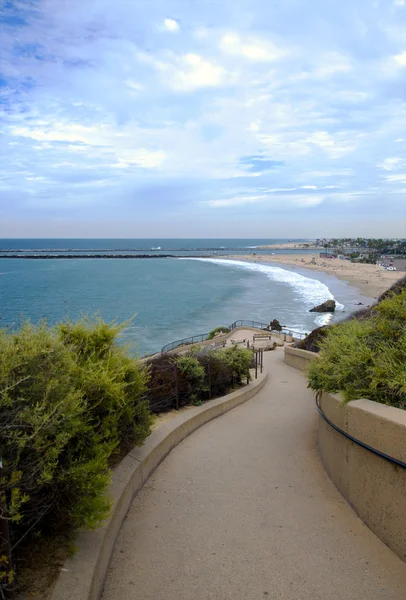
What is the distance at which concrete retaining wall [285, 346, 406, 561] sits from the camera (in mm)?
3719

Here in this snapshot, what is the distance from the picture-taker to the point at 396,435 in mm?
3734

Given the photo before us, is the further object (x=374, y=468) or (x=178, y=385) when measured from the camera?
(x=178, y=385)

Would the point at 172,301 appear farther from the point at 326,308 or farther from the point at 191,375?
the point at 191,375

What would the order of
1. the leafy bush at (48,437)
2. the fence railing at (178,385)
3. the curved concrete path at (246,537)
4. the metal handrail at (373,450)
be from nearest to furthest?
the leafy bush at (48,437) < the curved concrete path at (246,537) < the metal handrail at (373,450) < the fence railing at (178,385)

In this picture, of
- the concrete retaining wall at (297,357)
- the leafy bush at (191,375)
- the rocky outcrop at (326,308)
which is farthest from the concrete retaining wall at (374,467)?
the rocky outcrop at (326,308)

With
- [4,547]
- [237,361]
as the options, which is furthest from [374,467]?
[237,361]

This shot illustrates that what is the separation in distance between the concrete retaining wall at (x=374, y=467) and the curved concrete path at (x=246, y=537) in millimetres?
151

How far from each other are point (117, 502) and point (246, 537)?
4.04 ft

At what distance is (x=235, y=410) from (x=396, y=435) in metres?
5.21

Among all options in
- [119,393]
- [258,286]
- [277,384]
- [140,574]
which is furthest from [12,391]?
[258,286]

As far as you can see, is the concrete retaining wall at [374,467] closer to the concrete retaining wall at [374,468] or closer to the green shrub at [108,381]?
the concrete retaining wall at [374,468]

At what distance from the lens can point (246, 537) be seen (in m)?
4.04

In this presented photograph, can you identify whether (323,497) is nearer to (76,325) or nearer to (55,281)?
(76,325)

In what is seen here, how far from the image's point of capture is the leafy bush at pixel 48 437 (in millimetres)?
2854
